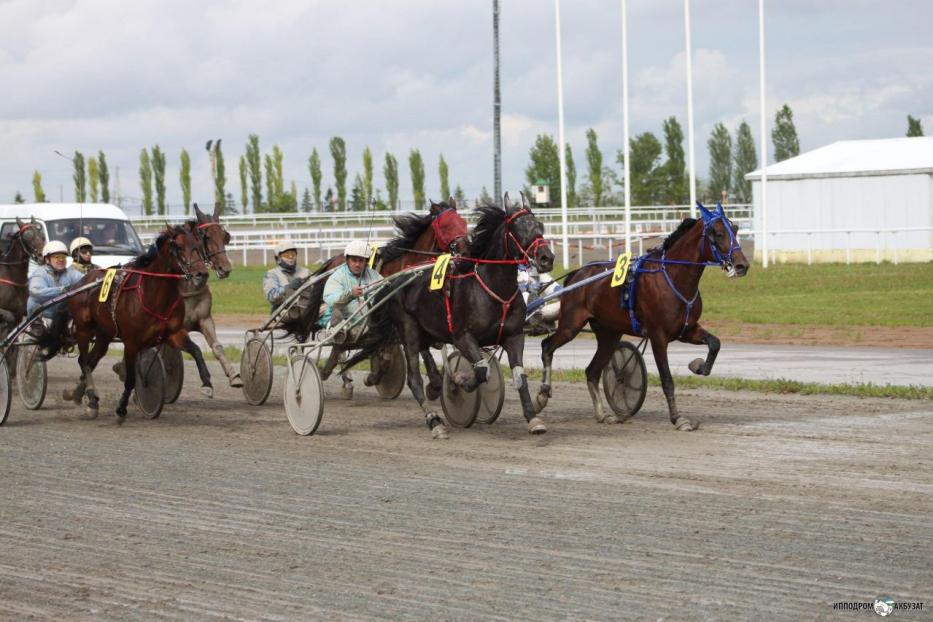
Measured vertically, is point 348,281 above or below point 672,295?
above

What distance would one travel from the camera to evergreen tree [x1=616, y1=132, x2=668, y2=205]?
58.2 metres

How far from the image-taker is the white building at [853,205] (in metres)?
34.6

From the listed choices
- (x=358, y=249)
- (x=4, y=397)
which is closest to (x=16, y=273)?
(x=4, y=397)

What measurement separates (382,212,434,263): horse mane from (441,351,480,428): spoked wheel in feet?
4.92

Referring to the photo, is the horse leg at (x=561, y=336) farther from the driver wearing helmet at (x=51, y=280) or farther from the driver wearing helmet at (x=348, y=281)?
the driver wearing helmet at (x=51, y=280)

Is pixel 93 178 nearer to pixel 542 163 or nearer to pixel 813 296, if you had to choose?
pixel 542 163

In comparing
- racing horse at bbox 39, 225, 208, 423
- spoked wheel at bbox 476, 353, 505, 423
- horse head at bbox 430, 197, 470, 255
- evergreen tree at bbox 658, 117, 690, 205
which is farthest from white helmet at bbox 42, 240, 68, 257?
evergreen tree at bbox 658, 117, 690, 205

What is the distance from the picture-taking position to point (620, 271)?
10836 mm

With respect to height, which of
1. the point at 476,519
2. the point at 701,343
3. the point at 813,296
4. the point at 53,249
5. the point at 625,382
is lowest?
the point at 476,519

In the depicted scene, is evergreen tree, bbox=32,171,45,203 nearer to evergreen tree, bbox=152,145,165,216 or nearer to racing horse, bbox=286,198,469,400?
evergreen tree, bbox=152,145,165,216

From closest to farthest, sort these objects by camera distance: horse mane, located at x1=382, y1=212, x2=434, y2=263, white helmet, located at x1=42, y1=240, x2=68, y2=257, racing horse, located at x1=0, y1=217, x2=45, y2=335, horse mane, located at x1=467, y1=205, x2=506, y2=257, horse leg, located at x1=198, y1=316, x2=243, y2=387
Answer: horse mane, located at x1=467, y1=205, x2=506, y2=257, horse mane, located at x1=382, y1=212, x2=434, y2=263, horse leg, located at x1=198, y1=316, x2=243, y2=387, white helmet, located at x1=42, y1=240, x2=68, y2=257, racing horse, located at x1=0, y1=217, x2=45, y2=335

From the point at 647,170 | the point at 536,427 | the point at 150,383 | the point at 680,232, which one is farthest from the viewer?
the point at 647,170

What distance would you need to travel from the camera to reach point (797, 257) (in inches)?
1403

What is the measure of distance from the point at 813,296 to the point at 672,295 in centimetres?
1445
